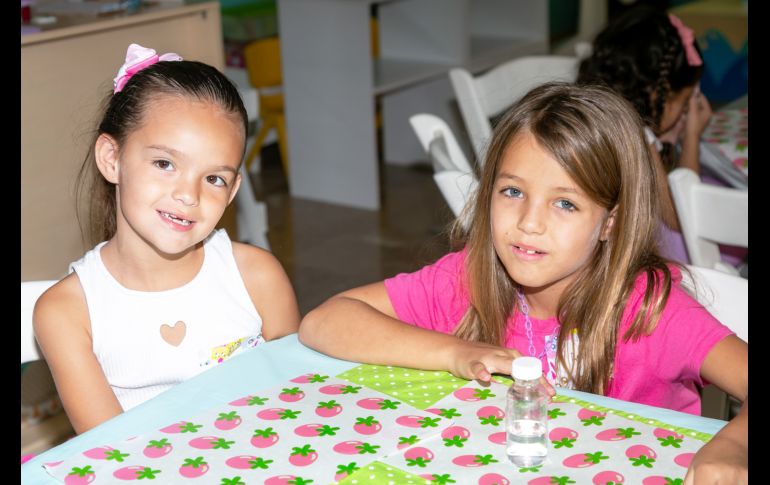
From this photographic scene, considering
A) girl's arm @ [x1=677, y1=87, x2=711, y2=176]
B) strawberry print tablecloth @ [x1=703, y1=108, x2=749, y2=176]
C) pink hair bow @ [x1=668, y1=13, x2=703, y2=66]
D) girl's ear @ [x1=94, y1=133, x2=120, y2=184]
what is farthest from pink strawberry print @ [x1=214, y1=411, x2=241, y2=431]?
pink hair bow @ [x1=668, y1=13, x2=703, y2=66]

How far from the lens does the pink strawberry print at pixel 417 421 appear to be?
1.16 m

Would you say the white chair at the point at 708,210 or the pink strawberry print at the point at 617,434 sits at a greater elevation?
the white chair at the point at 708,210

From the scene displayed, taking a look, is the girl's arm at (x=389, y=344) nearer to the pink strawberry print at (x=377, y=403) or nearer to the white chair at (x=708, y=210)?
the pink strawberry print at (x=377, y=403)

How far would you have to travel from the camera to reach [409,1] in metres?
4.71

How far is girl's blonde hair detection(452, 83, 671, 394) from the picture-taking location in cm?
140

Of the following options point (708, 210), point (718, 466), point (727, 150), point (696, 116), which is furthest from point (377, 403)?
point (696, 116)

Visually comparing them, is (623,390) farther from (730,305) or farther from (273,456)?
(273,456)

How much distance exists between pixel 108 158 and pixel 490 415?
76 centimetres

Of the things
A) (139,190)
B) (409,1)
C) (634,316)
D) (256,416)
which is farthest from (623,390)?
(409,1)

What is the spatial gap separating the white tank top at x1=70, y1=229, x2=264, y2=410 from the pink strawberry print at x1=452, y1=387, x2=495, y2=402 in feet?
1.58

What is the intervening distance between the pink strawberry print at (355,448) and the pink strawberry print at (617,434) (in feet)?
0.84

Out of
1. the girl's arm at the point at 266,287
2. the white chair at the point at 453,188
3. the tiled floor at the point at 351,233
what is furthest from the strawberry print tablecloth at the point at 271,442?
the tiled floor at the point at 351,233

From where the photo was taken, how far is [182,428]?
116 centimetres

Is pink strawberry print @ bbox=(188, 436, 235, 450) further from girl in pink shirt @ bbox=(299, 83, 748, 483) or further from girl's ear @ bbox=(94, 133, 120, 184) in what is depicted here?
girl's ear @ bbox=(94, 133, 120, 184)
